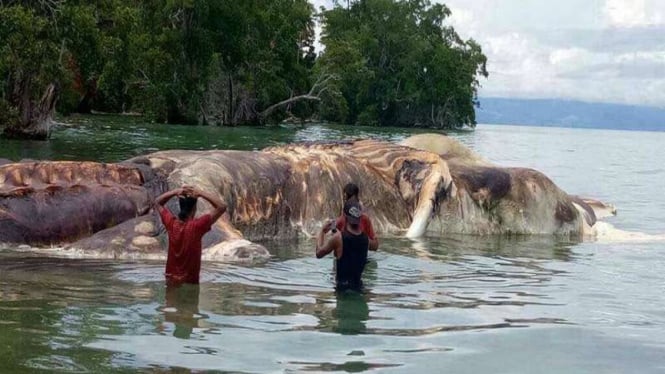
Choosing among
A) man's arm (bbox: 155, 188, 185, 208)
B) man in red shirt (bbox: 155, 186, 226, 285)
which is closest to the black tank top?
man in red shirt (bbox: 155, 186, 226, 285)

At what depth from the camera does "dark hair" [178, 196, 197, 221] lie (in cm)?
869

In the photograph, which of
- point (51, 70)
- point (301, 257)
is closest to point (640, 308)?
point (301, 257)

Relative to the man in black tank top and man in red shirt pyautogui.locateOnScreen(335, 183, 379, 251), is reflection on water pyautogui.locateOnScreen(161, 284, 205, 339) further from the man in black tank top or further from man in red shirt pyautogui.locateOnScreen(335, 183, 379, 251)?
man in red shirt pyautogui.locateOnScreen(335, 183, 379, 251)

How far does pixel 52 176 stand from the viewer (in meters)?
10.5

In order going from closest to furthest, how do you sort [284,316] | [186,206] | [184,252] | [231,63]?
[284,316]
[184,252]
[186,206]
[231,63]

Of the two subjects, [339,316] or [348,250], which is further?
[348,250]

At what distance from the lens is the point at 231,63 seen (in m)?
59.8

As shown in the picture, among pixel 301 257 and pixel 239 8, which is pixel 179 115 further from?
pixel 301 257

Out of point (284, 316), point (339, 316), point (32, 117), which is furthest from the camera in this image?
point (32, 117)

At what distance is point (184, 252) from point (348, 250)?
1.52 m

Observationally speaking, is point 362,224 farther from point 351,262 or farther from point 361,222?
point 351,262

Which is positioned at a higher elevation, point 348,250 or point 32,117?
point 32,117

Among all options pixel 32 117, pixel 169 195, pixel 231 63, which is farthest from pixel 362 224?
pixel 231 63

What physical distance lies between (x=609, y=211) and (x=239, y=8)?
39.8 metres
